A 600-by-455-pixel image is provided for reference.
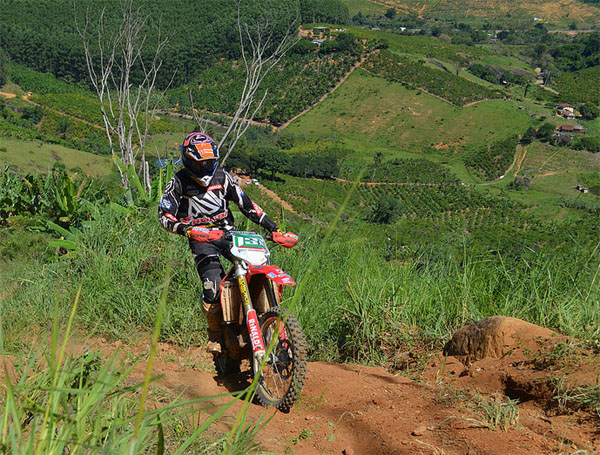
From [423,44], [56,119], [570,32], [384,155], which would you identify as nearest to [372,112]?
[384,155]

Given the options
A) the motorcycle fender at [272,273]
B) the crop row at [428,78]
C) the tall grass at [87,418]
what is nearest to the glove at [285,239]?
the motorcycle fender at [272,273]

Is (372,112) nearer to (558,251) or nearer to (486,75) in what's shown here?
(486,75)

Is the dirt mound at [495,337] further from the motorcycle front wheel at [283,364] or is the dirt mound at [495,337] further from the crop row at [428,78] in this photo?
the crop row at [428,78]

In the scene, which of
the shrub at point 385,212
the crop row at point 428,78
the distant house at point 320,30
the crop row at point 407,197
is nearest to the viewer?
the shrub at point 385,212

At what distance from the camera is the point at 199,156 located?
3.85m

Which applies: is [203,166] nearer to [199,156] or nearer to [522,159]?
[199,156]

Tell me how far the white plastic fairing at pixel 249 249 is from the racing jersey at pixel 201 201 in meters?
0.32

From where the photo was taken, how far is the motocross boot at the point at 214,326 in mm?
3932

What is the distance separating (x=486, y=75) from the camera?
130 metres

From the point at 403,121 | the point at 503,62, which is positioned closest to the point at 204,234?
the point at 403,121

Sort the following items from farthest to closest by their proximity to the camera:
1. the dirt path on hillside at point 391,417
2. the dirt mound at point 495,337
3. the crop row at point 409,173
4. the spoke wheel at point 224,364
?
the crop row at point 409,173
the spoke wheel at point 224,364
the dirt mound at point 495,337
the dirt path on hillside at point 391,417

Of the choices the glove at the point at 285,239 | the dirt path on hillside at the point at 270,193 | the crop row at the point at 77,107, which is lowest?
the dirt path on hillside at the point at 270,193

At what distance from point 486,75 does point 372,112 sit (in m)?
33.7

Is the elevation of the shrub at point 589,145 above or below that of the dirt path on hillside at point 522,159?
above
